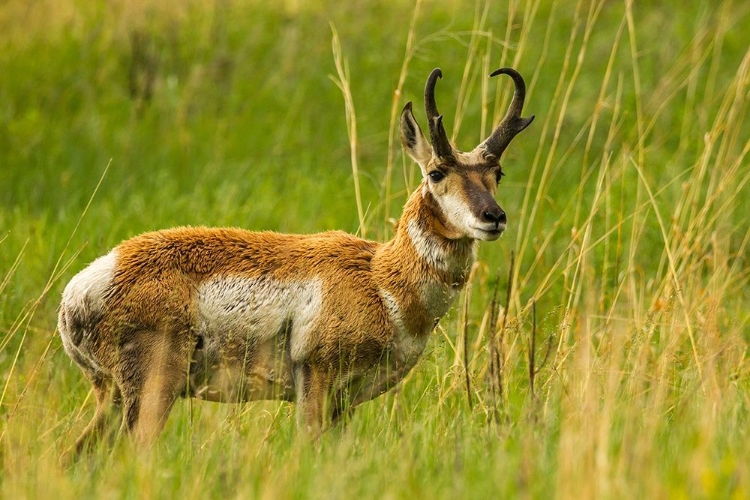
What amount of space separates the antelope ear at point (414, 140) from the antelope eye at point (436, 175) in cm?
18

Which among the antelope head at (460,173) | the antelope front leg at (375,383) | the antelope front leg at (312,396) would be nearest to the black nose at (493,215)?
the antelope head at (460,173)

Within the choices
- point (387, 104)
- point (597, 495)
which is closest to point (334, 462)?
point (597, 495)

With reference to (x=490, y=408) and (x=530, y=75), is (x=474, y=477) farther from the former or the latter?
(x=530, y=75)

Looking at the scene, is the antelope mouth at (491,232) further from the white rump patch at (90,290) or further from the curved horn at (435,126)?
the white rump patch at (90,290)

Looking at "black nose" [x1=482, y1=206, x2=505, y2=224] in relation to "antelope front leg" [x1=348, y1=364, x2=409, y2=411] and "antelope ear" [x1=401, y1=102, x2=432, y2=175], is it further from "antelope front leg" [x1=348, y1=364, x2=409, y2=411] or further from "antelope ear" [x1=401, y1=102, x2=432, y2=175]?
"antelope front leg" [x1=348, y1=364, x2=409, y2=411]

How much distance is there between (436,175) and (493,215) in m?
0.49

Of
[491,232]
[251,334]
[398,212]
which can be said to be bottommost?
[251,334]

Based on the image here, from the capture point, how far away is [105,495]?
4102 millimetres

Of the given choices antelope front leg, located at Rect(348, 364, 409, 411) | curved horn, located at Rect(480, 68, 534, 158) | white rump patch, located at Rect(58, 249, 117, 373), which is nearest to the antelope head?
curved horn, located at Rect(480, 68, 534, 158)

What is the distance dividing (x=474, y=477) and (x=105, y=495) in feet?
4.23

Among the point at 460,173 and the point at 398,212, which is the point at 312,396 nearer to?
the point at 460,173

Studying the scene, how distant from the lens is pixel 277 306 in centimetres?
596

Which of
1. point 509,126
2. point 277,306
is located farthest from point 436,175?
point 277,306

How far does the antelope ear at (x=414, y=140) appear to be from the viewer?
6.32 m
